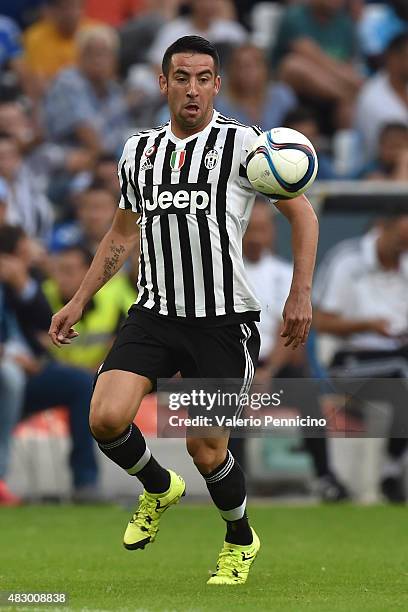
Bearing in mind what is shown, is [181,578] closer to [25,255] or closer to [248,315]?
[248,315]

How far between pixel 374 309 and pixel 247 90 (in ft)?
11.5

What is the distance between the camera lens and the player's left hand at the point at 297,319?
5.86 metres

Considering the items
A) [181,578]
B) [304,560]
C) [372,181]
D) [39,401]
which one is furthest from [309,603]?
[372,181]

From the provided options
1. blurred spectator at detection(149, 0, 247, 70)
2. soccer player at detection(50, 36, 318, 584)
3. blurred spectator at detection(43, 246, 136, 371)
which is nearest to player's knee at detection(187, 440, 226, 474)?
soccer player at detection(50, 36, 318, 584)

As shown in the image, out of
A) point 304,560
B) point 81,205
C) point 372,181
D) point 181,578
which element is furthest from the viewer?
point 372,181

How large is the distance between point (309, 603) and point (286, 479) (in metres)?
6.01

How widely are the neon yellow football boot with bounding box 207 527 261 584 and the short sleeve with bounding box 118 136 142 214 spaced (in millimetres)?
1597

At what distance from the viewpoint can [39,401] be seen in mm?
11258

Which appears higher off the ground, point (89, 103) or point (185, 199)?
point (185, 199)

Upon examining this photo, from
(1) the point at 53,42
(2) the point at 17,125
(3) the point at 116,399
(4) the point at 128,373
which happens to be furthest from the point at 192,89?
(1) the point at 53,42

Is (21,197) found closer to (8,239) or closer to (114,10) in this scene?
(8,239)

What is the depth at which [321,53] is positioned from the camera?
15539 millimetres

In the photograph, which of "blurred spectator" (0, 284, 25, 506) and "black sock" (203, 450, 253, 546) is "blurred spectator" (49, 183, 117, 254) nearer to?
"blurred spectator" (0, 284, 25, 506)

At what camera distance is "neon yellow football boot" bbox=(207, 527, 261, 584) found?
6.34 meters
